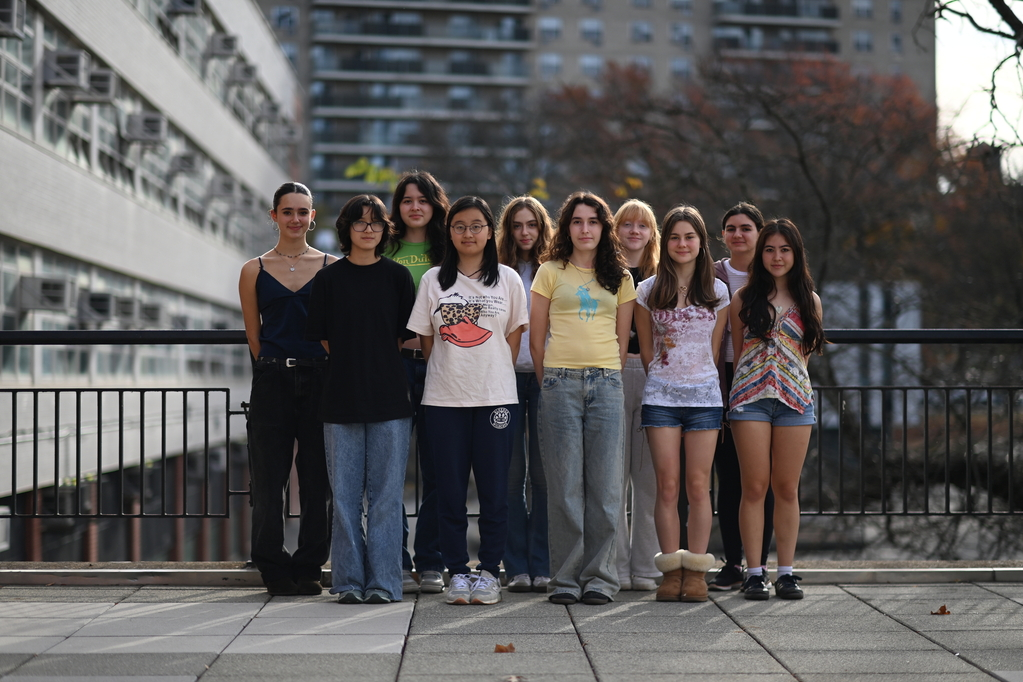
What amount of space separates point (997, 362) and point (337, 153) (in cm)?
6093

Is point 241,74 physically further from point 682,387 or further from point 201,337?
point 682,387

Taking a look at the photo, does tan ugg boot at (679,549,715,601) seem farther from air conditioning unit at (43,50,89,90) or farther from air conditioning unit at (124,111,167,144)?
air conditioning unit at (124,111,167,144)

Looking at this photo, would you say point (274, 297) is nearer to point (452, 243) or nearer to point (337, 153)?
point (452, 243)

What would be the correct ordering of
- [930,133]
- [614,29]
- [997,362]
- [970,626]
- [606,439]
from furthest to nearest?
[614,29]
[930,133]
[997,362]
[606,439]
[970,626]

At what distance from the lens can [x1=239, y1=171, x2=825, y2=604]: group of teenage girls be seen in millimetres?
5285

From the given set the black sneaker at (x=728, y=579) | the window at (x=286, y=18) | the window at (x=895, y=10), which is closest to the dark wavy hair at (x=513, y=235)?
the black sneaker at (x=728, y=579)

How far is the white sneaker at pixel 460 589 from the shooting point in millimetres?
5238

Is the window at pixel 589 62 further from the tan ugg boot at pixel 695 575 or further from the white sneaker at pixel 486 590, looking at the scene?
the white sneaker at pixel 486 590

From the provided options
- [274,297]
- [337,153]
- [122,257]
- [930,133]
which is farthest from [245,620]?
[337,153]

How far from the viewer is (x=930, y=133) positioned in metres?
18.7

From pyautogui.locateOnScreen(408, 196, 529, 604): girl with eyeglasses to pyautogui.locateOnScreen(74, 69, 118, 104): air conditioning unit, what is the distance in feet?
56.3

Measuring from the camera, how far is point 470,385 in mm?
5254

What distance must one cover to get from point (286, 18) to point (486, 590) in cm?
7221

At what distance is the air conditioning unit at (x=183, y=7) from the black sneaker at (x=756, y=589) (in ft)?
84.8
